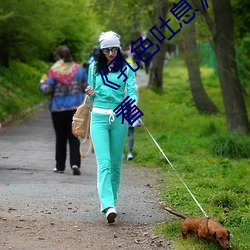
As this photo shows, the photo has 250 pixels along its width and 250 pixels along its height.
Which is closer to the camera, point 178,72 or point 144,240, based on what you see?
point 144,240

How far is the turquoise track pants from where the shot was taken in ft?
24.0

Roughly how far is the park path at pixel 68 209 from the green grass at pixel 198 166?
0.27 meters

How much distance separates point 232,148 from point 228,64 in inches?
126

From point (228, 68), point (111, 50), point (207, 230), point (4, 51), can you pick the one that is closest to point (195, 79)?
point (4, 51)

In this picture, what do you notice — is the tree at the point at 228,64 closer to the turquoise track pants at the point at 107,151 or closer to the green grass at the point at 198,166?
the green grass at the point at 198,166

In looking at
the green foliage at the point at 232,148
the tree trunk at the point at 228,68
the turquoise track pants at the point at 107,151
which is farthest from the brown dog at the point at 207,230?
the tree trunk at the point at 228,68

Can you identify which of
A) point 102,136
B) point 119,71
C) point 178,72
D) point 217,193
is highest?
point 119,71

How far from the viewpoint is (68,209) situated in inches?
317

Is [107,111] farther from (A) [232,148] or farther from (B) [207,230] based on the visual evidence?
(A) [232,148]

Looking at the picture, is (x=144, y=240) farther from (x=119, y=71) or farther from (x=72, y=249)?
(x=119, y=71)

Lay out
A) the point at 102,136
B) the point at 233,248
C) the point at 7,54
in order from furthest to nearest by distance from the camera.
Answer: the point at 7,54
the point at 102,136
the point at 233,248

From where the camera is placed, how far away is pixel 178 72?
163ft

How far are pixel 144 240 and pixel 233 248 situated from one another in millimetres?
1029

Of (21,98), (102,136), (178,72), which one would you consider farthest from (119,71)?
(178,72)
